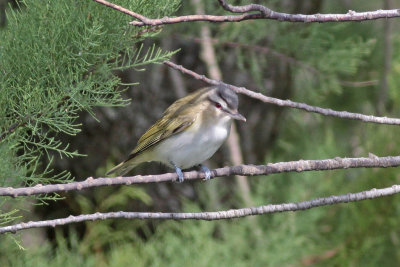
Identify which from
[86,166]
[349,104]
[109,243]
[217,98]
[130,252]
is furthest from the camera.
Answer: [349,104]

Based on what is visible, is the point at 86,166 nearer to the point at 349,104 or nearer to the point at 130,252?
the point at 130,252

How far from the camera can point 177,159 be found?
2631mm

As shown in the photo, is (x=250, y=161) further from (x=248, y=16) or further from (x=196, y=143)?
(x=248, y=16)

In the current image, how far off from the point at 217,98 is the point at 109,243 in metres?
1.07

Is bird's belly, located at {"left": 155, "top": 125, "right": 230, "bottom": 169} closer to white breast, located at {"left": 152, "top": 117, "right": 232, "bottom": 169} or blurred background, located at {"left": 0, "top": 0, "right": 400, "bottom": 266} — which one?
white breast, located at {"left": 152, "top": 117, "right": 232, "bottom": 169}

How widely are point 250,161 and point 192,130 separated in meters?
1.20

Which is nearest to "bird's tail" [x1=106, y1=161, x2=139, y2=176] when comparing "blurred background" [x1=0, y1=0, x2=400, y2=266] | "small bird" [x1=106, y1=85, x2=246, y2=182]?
"small bird" [x1=106, y1=85, x2=246, y2=182]

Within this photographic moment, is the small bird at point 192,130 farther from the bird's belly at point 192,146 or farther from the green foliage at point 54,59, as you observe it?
the green foliage at point 54,59

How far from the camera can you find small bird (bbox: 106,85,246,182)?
2553 mm

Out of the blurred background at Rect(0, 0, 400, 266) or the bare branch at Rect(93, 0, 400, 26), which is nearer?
the bare branch at Rect(93, 0, 400, 26)

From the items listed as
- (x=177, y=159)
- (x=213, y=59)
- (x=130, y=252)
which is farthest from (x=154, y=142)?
(x=213, y=59)

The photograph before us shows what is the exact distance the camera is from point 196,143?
257 cm

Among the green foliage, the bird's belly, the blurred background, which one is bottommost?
the blurred background

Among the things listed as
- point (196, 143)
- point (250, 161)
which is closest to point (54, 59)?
point (196, 143)
